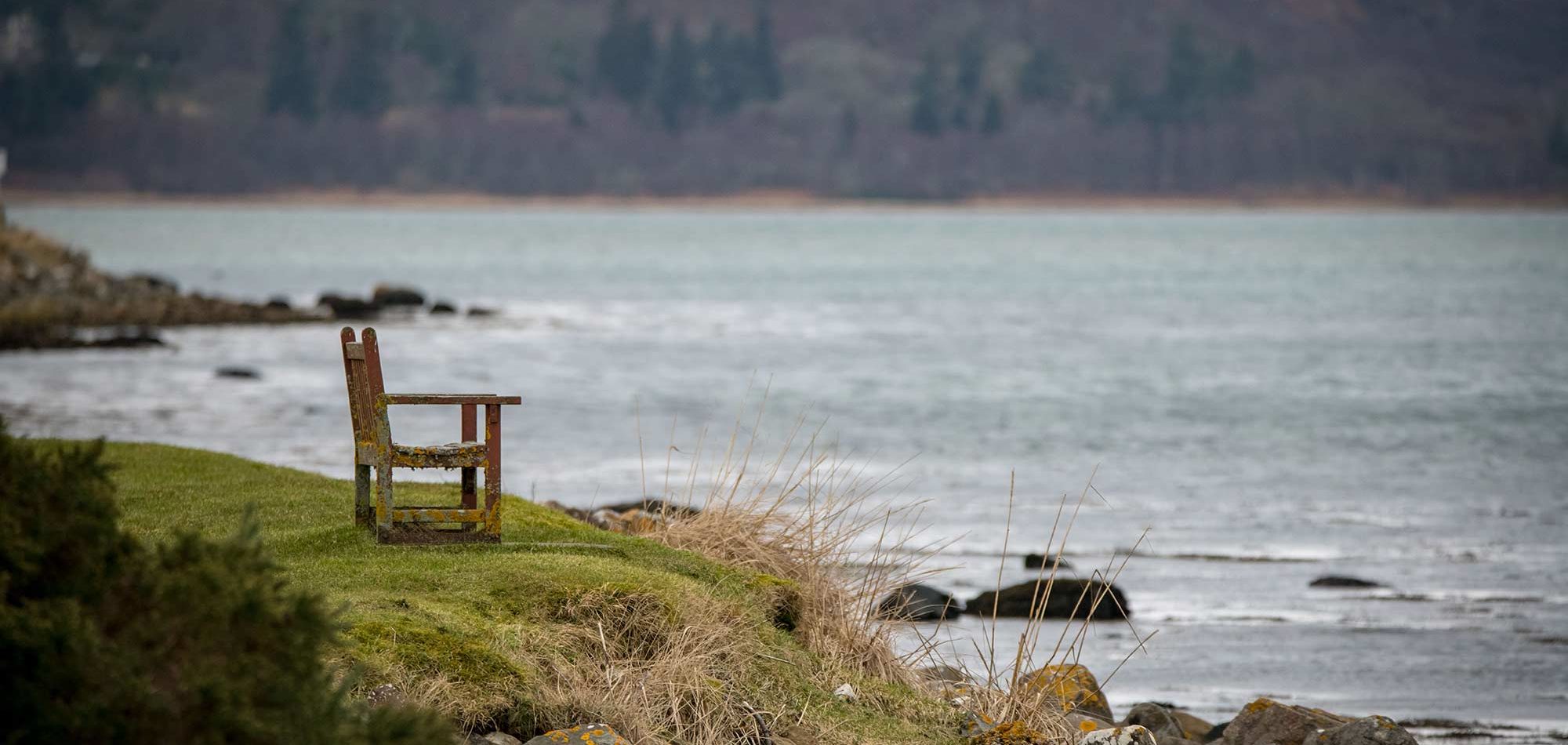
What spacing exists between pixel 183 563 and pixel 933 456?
2617cm

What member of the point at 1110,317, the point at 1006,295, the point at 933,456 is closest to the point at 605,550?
the point at 933,456

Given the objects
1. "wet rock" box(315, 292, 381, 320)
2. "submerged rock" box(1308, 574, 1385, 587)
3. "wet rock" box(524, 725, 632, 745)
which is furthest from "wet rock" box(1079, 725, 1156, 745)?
"wet rock" box(315, 292, 381, 320)

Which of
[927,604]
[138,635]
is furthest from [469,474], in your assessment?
[927,604]

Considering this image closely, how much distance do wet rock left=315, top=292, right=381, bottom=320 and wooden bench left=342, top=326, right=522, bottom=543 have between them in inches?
2150

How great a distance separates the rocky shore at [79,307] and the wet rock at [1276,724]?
42.6 m

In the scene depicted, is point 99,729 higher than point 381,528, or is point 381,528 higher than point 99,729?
point 99,729

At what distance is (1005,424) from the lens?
36812mm

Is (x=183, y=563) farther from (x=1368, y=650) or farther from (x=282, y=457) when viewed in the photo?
(x=282, y=457)

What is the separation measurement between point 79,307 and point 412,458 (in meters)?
47.8

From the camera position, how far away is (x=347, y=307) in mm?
65688

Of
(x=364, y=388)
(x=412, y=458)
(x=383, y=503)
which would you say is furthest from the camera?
(x=383, y=503)

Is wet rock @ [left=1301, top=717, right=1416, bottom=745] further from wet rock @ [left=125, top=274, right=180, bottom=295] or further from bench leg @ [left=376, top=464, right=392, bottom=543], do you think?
wet rock @ [left=125, top=274, right=180, bottom=295]

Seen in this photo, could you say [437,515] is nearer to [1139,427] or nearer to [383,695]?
[383,695]

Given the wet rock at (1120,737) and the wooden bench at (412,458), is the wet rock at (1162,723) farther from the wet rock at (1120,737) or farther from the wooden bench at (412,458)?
the wooden bench at (412,458)
